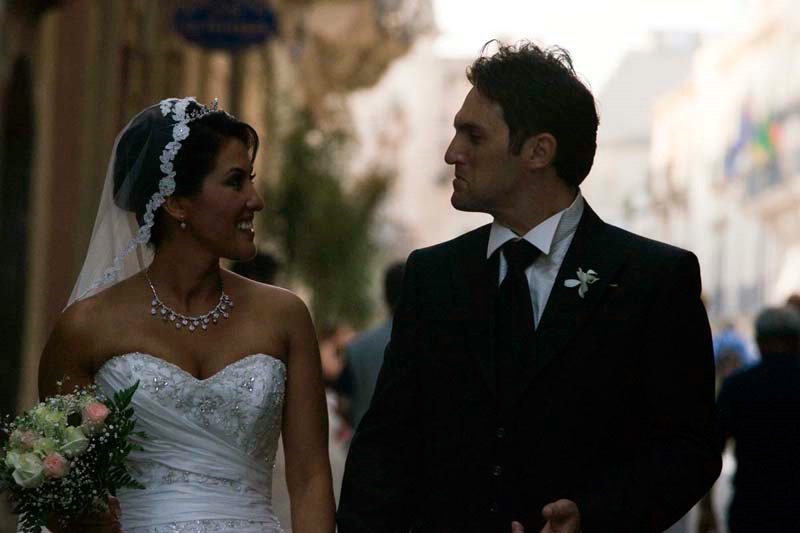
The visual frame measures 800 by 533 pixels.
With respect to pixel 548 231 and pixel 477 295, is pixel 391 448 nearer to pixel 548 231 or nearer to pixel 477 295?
pixel 477 295

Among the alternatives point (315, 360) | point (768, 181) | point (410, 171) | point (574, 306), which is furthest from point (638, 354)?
point (410, 171)

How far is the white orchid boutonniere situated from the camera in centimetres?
488

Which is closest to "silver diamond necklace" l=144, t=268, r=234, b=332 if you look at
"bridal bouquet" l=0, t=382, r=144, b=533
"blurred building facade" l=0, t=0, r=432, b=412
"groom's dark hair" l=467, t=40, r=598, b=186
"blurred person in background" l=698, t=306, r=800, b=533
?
"bridal bouquet" l=0, t=382, r=144, b=533

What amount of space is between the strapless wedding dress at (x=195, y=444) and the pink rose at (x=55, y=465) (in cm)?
52

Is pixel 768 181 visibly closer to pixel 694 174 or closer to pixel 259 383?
pixel 694 174

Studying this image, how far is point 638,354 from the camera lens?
483 centimetres

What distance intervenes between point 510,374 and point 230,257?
1.08 meters

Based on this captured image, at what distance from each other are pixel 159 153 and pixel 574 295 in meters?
1.46

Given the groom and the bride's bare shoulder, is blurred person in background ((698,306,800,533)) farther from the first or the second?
the bride's bare shoulder

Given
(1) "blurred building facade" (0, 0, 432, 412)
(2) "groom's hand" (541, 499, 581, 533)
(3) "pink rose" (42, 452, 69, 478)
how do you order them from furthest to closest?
(1) "blurred building facade" (0, 0, 432, 412) < (3) "pink rose" (42, 452, 69, 478) < (2) "groom's hand" (541, 499, 581, 533)

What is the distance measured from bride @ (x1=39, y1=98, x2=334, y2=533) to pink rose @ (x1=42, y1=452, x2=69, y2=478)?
20.7 inches

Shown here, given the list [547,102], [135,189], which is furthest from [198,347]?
[547,102]

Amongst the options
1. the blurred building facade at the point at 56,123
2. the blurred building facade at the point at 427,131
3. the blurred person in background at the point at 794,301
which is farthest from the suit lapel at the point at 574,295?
the blurred building facade at the point at 427,131

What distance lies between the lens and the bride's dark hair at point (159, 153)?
555 centimetres
